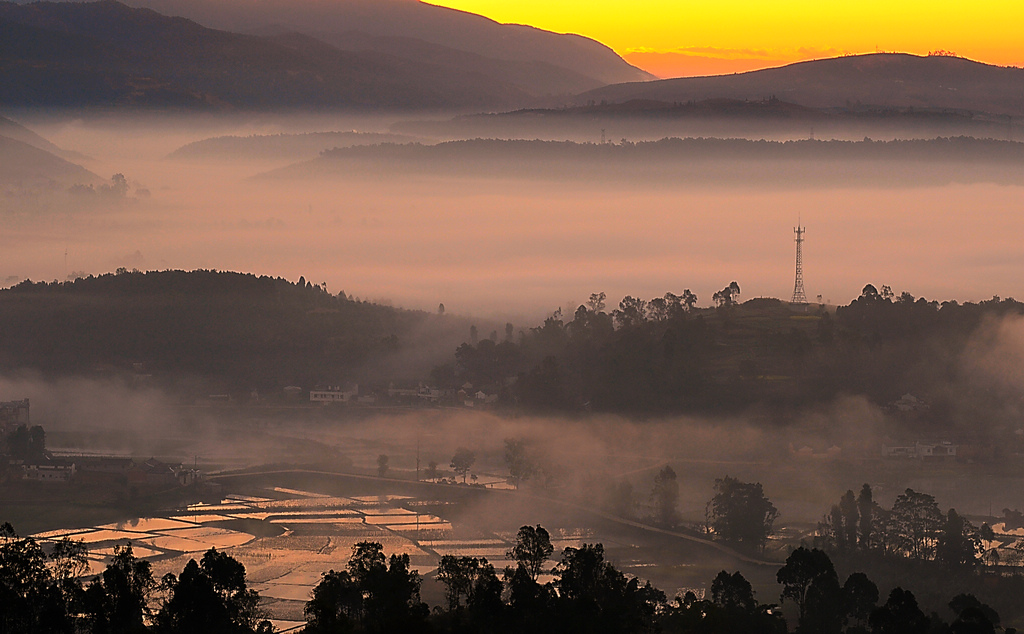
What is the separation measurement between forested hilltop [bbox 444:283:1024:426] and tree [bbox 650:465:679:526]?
21.0m

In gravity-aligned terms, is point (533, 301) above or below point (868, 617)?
above

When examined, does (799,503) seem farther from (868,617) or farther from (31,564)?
(31,564)

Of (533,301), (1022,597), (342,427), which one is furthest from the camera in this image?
(533,301)

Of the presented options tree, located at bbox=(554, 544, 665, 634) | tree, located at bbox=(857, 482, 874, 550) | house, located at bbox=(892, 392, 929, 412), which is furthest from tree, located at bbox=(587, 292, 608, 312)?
tree, located at bbox=(554, 544, 665, 634)

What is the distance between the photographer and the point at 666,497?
232 ft

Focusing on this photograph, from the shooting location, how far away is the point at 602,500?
74.1 metres

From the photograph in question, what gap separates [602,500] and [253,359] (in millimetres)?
45340

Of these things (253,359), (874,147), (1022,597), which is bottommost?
(1022,597)

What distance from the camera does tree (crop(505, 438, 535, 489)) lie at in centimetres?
7912

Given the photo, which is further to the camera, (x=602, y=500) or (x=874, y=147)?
(x=874, y=147)

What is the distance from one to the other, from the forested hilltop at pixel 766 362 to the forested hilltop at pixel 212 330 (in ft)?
30.1

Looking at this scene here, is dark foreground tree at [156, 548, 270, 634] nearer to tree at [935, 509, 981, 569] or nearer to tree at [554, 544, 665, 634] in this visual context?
tree at [554, 544, 665, 634]

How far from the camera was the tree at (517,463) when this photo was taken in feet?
260

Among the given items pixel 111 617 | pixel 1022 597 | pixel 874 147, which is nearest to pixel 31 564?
pixel 111 617
